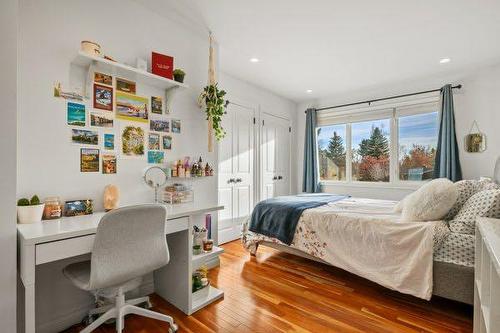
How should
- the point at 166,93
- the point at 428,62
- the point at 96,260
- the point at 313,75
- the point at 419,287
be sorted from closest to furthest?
the point at 96,260
the point at 419,287
the point at 166,93
the point at 428,62
the point at 313,75

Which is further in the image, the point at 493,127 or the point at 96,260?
the point at 493,127

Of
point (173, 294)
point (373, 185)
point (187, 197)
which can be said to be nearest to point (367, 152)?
point (373, 185)

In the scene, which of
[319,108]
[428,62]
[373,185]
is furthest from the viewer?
[319,108]

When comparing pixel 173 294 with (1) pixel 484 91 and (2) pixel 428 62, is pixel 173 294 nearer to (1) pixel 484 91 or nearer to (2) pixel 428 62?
(2) pixel 428 62

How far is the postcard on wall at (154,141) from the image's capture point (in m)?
2.18

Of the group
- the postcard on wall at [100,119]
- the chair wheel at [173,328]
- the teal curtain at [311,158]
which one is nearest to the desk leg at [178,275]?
the chair wheel at [173,328]

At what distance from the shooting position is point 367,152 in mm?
4336

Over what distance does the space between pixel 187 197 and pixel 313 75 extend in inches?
103

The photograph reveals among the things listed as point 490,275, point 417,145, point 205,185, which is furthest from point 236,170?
point 490,275

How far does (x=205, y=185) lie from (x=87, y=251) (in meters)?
Result: 1.40

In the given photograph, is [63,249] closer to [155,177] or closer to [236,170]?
[155,177]

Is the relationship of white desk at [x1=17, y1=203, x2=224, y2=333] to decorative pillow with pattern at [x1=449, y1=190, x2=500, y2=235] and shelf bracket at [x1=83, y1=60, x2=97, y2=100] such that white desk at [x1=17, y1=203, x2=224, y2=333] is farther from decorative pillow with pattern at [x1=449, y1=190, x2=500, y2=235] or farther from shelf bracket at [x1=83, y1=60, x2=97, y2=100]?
decorative pillow with pattern at [x1=449, y1=190, x2=500, y2=235]

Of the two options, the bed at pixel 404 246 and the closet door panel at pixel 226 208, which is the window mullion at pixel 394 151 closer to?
the bed at pixel 404 246

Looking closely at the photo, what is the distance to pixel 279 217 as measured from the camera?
2805 mm
